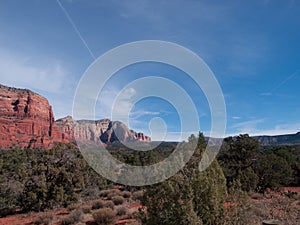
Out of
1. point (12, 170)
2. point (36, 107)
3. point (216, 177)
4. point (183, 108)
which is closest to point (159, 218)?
point (216, 177)

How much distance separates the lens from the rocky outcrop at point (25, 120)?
83.6 meters

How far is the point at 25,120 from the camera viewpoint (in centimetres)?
10056

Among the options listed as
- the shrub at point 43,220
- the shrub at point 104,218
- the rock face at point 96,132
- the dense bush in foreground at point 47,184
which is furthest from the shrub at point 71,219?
the rock face at point 96,132

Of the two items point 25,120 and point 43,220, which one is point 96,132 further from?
point 25,120

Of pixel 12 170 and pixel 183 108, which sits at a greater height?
pixel 183 108

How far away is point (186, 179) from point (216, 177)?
2.37 feet

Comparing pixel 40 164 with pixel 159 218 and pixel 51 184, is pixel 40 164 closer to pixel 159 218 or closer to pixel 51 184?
pixel 51 184

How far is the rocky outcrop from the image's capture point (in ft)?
274

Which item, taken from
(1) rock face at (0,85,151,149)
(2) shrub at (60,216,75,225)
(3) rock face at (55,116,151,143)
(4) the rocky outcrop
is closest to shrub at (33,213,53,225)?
(2) shrub at (60,216,75,225)

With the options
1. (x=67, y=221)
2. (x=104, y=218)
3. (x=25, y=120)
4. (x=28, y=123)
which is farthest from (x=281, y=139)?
(x=25, y=120)

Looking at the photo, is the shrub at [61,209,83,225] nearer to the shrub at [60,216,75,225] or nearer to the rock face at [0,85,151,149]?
the shrub at [60,216,75,225]

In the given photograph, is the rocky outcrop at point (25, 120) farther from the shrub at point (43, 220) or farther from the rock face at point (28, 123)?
the shrub at point (43, 220)

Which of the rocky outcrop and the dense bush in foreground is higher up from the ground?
the rocky outcrop

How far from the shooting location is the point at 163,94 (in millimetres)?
9305
